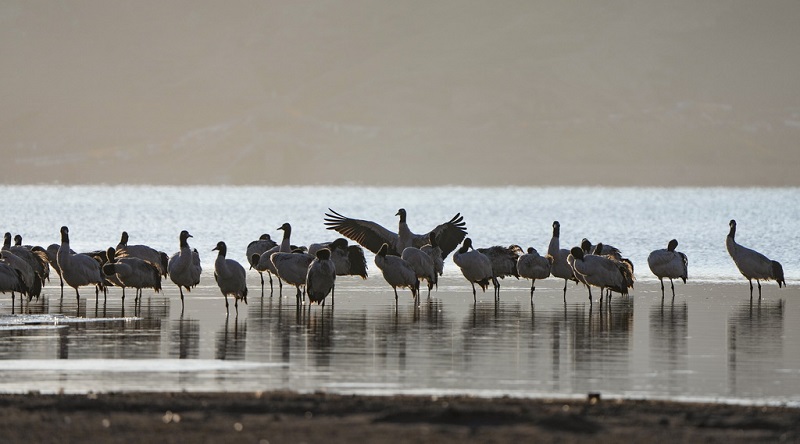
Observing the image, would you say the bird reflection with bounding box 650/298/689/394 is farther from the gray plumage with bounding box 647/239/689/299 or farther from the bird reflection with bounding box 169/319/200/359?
the bird reflection with bounding box 169/319/200/359

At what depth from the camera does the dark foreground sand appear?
39.1ft

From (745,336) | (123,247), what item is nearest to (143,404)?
(745,336)

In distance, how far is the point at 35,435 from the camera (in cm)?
1187

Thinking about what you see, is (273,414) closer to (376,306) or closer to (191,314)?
(191,314)

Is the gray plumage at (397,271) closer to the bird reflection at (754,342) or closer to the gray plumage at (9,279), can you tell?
the bird reflection at (754,342)

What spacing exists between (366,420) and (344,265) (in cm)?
1598

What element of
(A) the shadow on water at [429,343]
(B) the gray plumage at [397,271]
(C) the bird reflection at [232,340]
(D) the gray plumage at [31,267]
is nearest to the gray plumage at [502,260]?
(A) the shadow on water at [429,343]

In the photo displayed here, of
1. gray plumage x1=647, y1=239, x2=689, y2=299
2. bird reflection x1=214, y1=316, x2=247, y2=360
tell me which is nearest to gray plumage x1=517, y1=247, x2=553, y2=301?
gray plumage x1=647, y1=239, x2=689, y2=299

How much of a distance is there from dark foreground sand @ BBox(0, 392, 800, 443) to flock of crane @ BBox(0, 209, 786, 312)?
1011cm

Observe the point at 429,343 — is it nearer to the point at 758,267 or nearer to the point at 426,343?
the point at 426,343

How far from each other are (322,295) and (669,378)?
29.3 ft

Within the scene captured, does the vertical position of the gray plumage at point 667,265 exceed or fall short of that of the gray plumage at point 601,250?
it falls short

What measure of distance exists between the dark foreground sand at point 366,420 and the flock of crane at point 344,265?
1011 cm

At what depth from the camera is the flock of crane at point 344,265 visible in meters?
24.3
